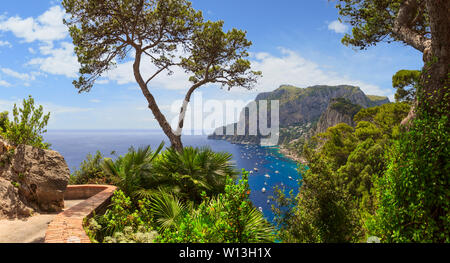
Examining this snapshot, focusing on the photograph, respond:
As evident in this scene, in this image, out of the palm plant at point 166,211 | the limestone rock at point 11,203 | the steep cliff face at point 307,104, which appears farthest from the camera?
the steep cliff face at point 307,104

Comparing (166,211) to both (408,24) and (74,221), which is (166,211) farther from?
(408,24)

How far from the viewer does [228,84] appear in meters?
12.6

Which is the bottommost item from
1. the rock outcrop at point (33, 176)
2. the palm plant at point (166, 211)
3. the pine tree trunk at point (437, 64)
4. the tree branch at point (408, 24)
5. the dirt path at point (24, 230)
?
the dirt path at point (24, 230)

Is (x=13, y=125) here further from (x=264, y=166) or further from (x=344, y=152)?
(x=264, y=166)

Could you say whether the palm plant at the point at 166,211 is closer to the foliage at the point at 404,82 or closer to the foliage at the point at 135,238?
the foliage at the point at 135,238

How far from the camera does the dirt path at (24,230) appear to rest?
4.65 metres

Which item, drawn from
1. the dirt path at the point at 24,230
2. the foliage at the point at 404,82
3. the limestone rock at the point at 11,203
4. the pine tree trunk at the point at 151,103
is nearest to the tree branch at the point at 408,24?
the pine tree trunk at the point at 151,103

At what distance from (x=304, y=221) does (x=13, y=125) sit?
8.48m

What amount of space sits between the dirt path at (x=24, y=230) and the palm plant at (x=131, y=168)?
188 centimetres

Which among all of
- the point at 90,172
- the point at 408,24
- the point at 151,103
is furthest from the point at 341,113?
the point at 90,172

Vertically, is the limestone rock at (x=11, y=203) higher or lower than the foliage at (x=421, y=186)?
lower

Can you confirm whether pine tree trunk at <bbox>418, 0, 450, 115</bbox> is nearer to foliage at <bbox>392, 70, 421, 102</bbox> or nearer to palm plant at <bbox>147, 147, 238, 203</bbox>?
palm plant at <bbox>147, 147, 238, 203</bbox>

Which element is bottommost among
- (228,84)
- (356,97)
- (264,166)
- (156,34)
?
(264,166)

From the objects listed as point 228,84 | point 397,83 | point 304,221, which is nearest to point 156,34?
point 228,84
